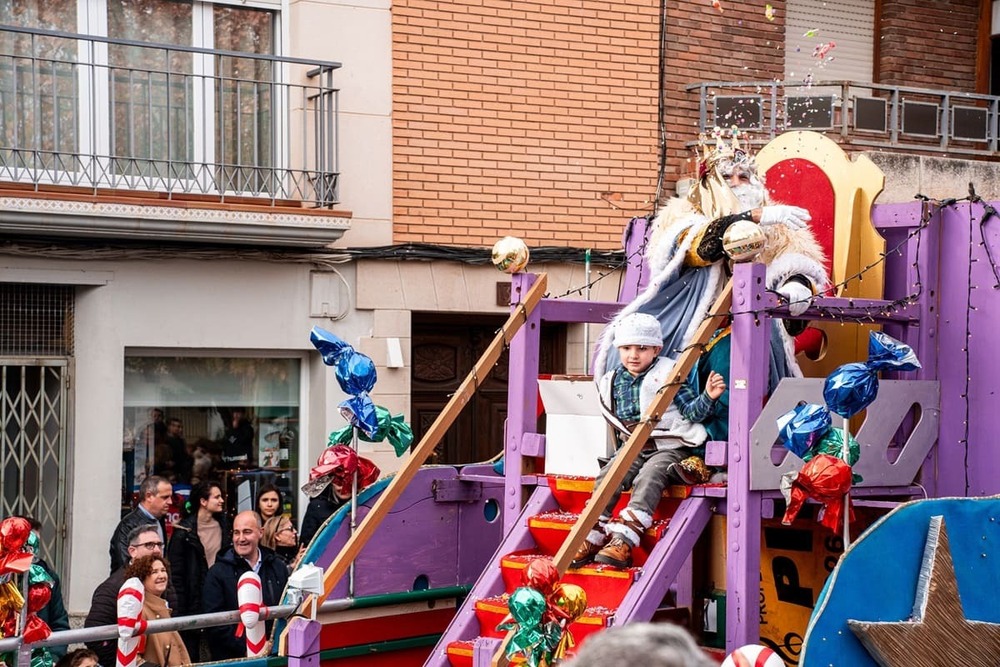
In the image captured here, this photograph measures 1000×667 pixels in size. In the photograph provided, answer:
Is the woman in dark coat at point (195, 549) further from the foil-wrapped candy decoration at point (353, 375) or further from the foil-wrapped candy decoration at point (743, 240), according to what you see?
the foil-wrapped candy decoration at point (743, 240)

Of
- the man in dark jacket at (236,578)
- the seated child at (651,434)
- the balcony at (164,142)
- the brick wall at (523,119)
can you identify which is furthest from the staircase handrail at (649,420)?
the brick wall at (523,119)

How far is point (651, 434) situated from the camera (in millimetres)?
6879

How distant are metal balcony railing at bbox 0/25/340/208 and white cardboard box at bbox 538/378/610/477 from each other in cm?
441

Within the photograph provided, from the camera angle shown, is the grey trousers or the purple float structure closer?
the purple float structure

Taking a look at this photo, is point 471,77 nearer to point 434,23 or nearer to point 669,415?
point 434,23

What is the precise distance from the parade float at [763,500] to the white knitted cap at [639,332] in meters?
0.38

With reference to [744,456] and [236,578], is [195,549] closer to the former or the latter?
[236,578]

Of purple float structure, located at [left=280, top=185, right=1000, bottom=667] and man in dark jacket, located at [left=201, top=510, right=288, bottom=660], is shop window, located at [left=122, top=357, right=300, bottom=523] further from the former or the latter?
purple float structure, located at [left=280, top=185, right=1000, bottom=667]

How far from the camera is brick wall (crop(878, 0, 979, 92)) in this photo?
1510cm

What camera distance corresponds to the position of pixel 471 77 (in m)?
12.6

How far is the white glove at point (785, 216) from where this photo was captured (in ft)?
24.3

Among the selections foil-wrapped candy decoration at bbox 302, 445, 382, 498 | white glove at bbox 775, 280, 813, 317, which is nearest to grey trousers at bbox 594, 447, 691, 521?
white glove at bbox 775, 280, 813, 317

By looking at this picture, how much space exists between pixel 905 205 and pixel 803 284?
0.76 metres

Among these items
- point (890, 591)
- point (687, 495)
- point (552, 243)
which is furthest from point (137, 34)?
point (890, 591)
